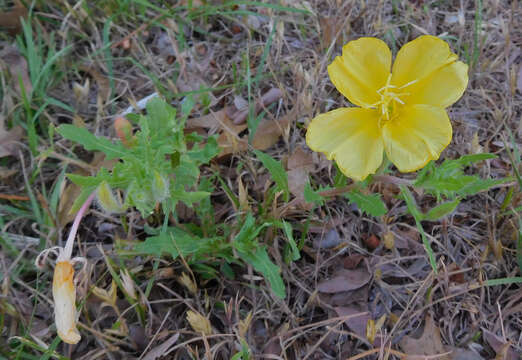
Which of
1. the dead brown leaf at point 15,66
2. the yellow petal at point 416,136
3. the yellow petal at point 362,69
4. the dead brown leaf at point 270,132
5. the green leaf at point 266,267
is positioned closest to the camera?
the yellow petal at point 416,136

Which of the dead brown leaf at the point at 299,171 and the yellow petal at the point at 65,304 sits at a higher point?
the yellow petal at the point at 65,304

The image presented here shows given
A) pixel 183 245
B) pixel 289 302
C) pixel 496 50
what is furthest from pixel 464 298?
pixel 496 50

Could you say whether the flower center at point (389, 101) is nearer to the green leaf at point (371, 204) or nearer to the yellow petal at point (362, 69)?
the yellow petal at point (362, 69)

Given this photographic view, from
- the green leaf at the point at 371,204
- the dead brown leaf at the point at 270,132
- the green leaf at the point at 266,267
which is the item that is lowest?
the green leaf at the point at 266,267

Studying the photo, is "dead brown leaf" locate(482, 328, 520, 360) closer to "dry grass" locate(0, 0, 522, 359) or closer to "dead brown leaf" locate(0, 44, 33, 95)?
"dry grass" locate(0, 0, 522, 359)

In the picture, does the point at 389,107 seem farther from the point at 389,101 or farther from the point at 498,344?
the point at 498,344

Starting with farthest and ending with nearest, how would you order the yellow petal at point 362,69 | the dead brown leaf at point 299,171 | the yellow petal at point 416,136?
the dead brown leaf at point 299,171 < the yellow petal at point 362,69 < the yellow petal at point 416,136

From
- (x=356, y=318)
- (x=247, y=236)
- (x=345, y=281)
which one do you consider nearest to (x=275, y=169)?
(x=247, y=236)

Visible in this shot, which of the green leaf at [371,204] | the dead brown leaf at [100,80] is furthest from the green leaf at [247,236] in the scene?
the dead brown leaf at [100,80]
